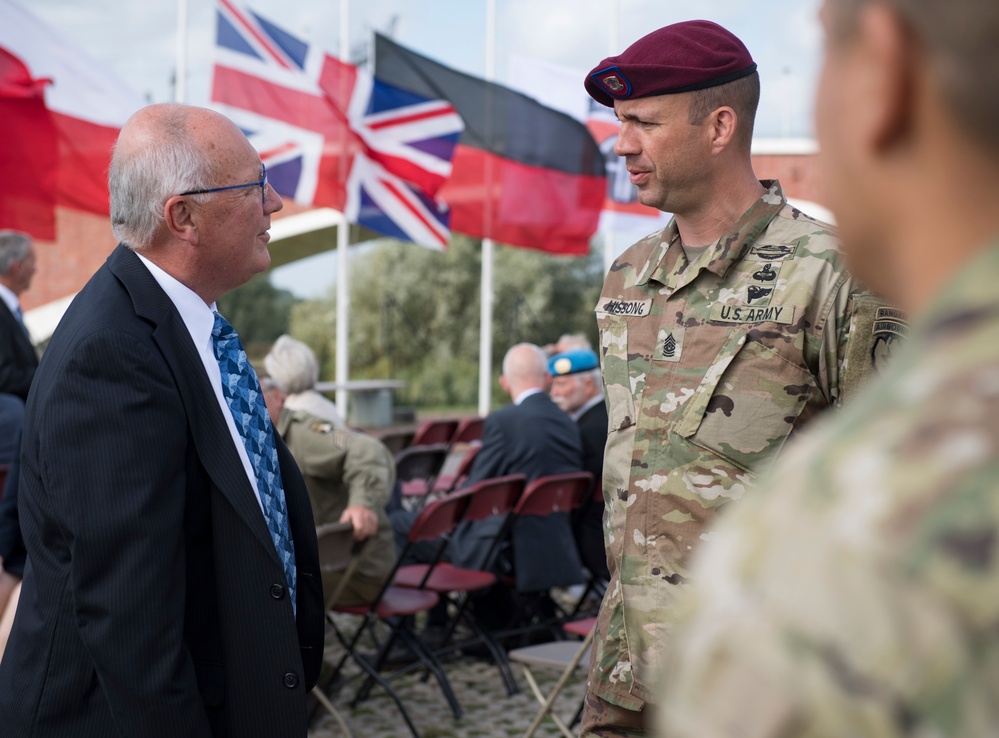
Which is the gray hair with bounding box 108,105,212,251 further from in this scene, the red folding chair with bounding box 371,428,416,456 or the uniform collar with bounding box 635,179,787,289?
the red folding chair with bounding box 371,428,416,456

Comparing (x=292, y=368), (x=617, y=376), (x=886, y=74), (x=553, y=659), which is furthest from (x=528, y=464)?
(x=886, y=74)

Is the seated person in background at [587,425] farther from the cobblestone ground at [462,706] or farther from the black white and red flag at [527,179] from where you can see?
the black white and red flag at [527,179]

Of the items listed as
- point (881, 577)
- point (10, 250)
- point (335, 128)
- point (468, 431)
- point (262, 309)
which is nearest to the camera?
point (881, 577)

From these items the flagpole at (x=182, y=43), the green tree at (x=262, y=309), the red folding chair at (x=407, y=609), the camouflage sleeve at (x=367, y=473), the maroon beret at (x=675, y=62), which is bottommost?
Answer: the green tree at (x=262, y=309)

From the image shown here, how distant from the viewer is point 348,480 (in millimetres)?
5312

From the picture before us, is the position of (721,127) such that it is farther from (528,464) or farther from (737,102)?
(528,464)

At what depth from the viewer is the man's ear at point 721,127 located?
7.43ft

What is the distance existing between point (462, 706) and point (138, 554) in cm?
385

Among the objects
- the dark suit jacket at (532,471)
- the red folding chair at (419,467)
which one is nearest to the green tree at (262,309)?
the red folding chair at (419,467)

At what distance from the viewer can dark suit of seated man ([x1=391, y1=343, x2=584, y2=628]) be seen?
5.82m

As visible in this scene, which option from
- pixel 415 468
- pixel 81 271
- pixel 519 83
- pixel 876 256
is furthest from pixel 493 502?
pixel 81 271

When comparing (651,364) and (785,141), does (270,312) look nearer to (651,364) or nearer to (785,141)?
(785,141)

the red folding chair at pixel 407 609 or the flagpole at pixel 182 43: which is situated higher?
the flagpole at pixel 182 43

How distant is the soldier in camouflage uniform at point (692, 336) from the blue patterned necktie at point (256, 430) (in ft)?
2.25
